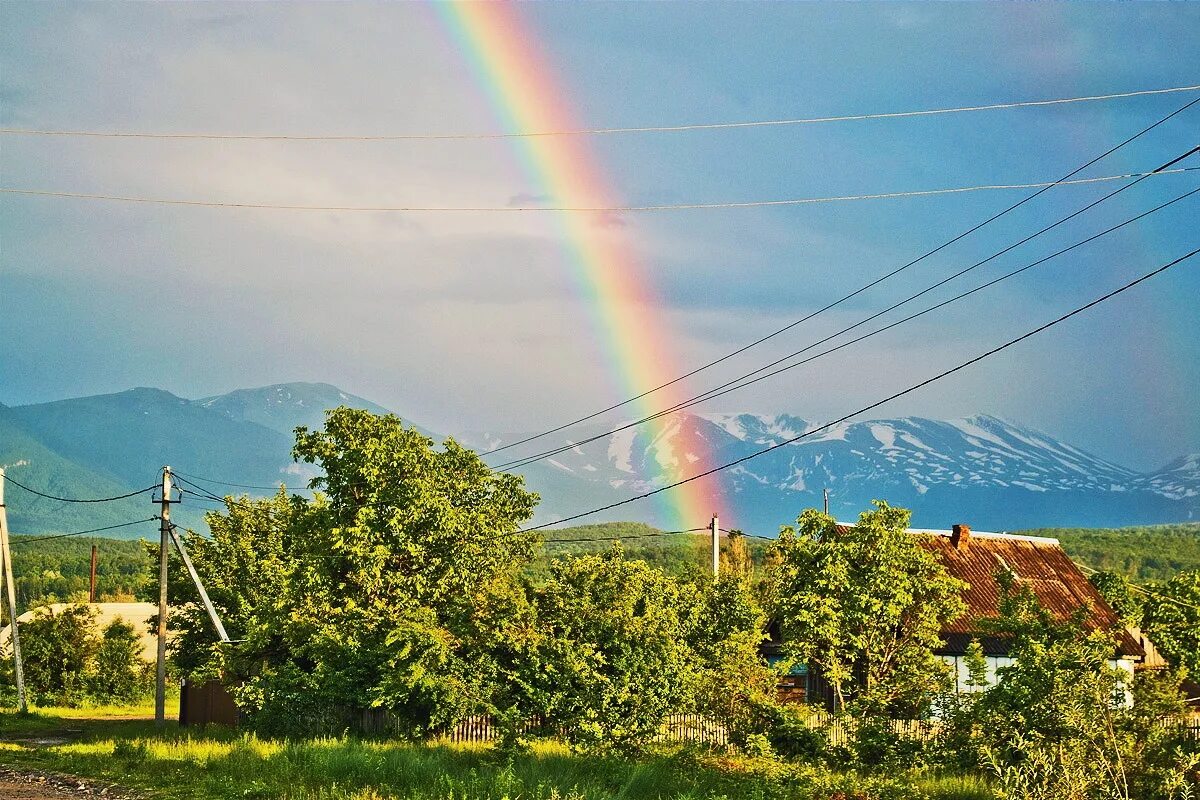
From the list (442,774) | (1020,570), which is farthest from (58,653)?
(442,774)

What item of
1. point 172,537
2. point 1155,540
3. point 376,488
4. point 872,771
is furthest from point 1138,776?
point 1155,540

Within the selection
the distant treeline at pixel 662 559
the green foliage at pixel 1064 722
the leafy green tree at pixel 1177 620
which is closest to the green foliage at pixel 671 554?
the distant treeline at pixel 662 559

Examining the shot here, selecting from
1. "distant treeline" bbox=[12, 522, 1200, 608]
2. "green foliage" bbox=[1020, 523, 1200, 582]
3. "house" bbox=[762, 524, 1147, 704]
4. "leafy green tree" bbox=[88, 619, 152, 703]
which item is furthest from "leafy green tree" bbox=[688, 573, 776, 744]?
"green foliage" bbox=[1020, 523, 1200, 582]

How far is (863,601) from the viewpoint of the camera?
28844 millimetres

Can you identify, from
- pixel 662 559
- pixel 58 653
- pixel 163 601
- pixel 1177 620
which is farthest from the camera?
pixel 662 559

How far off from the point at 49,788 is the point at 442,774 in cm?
689

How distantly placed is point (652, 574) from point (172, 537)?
60.4 ft

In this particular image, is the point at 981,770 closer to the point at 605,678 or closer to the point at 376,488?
the point at 605,678

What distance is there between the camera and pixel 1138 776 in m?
17.1

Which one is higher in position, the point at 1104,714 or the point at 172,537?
the point at 172,537

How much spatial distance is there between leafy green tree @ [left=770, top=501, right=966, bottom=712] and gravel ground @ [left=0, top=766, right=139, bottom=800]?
1547cm

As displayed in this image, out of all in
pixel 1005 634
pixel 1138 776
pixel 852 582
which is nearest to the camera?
pixel 1138 776

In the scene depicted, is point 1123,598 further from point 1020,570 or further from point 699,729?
point 1020,570

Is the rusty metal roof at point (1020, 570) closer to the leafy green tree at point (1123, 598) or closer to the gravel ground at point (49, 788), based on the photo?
the leafy green tree at point (1123, 598)
